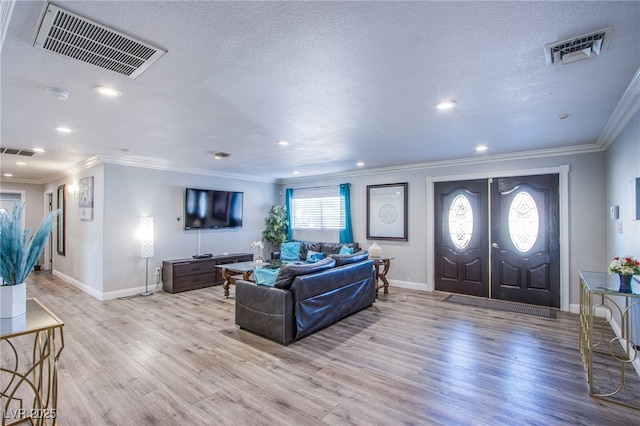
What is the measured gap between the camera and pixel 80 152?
16.7 feet

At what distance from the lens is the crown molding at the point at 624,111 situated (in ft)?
8.28

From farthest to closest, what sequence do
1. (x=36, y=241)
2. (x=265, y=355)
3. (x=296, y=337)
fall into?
(x=296, y=337) → (x=265, y=355) → (x=36, y=241)

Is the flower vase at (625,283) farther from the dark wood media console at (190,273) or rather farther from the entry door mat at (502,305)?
the dark wood media console at (190,273)

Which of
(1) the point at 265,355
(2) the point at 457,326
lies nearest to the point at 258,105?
(1) the point at 265,355

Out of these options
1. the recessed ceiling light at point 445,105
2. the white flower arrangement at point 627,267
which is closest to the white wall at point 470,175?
the white flower arrangement at point 627,267

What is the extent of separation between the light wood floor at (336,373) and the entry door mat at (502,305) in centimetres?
23

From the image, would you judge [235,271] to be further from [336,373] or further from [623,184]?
[623,184]

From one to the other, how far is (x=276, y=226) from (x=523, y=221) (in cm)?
546

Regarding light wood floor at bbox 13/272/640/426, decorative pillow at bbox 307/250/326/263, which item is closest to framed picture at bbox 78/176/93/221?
light wood floor at bbox 13/272/640/426

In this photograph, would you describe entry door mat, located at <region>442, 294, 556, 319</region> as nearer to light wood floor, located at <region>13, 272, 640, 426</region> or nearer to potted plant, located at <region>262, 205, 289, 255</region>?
light wood floor, located at <region>13, 272, 640, 426</region>

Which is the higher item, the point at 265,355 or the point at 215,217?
the point at 215,217

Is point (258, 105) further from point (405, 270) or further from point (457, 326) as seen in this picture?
point (405, 270)

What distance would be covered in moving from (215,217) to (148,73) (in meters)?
4.99

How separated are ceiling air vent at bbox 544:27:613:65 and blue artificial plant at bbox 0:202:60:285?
3337 millimetres
